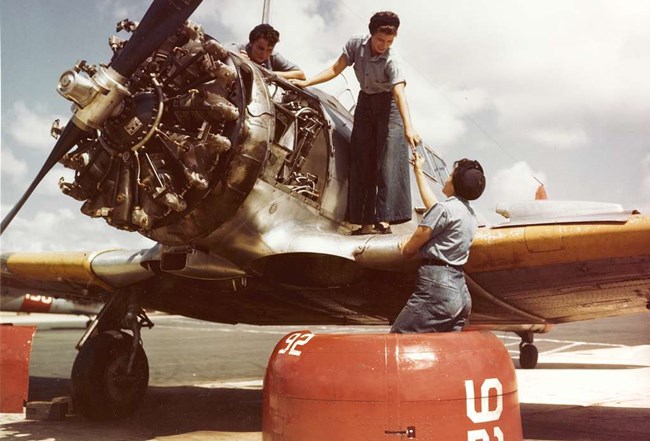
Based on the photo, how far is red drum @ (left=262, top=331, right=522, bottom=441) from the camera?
9.50ft

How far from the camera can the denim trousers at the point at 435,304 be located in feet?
11.9

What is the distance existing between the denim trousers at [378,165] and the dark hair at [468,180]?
155 cm

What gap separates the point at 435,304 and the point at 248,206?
188 cm

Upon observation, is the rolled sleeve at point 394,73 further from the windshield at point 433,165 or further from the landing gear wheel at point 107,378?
the landing gear wheel at point 107,378

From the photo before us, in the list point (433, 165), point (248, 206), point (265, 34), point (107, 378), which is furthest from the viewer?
point (433, 165)

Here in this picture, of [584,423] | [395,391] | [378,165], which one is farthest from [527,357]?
[395,391]

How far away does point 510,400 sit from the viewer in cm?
321

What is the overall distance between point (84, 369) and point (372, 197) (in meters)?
3.40

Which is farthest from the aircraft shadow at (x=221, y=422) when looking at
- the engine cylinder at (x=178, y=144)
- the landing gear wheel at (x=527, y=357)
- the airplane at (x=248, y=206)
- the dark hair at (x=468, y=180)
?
the landing gear wheel at (x=527, y=357)

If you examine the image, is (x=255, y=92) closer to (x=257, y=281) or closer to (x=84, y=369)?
(x=257, y=281)

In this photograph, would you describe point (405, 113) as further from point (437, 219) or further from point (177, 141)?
point (177, 141)

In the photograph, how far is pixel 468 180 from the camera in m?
3.88

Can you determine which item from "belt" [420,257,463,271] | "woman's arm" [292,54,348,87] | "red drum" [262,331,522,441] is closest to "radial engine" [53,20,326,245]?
"woman's arm" [292,54,348,87]

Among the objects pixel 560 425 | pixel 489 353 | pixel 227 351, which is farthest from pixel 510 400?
pixel 227 351
